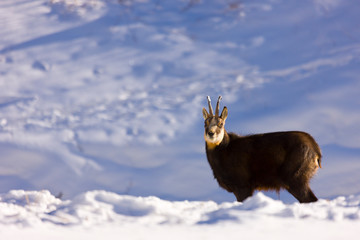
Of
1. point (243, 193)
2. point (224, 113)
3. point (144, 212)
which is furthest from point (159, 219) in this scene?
point (224, 113)

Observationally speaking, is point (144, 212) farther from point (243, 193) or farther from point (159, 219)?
point (243, 193)

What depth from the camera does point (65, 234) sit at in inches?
242

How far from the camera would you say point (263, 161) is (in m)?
10.7

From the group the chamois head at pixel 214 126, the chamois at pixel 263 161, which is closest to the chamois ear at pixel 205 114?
the chamois head at pixel 214 126

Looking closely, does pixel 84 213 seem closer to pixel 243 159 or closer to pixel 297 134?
pixel 243 159

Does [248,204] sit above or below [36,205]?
below

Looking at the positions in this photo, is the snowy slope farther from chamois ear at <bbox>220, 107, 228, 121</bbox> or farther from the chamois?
chamois ear at <bbox>220, 107, 228, 121</bbox>

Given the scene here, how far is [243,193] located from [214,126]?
1.82 metres

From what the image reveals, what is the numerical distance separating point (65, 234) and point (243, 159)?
227 inches

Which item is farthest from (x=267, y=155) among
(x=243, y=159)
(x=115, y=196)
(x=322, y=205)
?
(x=115, y=196)

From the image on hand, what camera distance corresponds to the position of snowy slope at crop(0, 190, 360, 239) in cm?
606

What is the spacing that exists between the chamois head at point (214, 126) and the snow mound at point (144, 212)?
288 cm

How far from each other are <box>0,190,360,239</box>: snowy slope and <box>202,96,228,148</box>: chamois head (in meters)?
3.07

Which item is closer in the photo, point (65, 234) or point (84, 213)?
point (65, 234)
